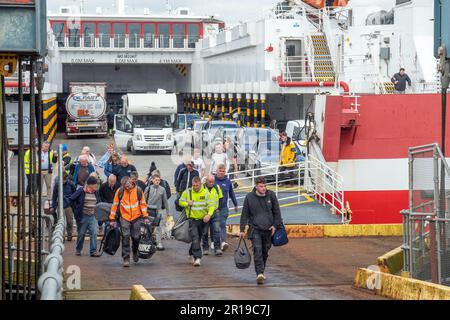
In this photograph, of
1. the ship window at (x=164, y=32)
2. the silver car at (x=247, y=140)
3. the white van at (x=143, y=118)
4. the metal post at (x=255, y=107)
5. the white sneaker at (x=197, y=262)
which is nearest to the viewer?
the white sneaker at (x=197, y=262)

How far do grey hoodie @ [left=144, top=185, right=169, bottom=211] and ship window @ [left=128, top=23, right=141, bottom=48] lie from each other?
163 ft

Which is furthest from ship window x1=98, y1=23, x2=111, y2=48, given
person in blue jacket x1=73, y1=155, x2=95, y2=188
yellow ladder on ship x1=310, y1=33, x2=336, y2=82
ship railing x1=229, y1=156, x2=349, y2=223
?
person in blue jacket x1=73, y1=155, x2=95, y2=188

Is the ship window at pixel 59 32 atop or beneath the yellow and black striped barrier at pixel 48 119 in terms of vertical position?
atop

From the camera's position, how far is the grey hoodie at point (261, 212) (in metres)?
14.8

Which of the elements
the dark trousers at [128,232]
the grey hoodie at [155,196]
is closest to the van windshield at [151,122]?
the grey hoodie at [155,196]

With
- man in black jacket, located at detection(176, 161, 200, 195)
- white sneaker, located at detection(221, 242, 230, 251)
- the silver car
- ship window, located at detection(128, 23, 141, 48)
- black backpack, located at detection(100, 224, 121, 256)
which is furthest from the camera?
ship window, located at detection(128, 23, 141, 48)

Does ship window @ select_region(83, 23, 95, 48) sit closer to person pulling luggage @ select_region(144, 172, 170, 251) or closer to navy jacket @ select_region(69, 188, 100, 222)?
navy jacket @ select_region(69, 188, 100, 222)

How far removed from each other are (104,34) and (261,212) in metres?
55.4

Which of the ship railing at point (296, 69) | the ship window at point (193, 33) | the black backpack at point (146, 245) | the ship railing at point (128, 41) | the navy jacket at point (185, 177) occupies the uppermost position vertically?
the ship window at point (193, 33)

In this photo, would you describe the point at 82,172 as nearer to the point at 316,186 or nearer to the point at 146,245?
the point at 146,245

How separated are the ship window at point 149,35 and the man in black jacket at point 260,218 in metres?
53.9

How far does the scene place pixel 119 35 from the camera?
69000 millimetres

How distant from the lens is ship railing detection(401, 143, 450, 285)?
12.9 m

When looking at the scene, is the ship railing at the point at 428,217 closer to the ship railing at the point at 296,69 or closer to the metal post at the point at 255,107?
the ship railing at the point at 296,69
